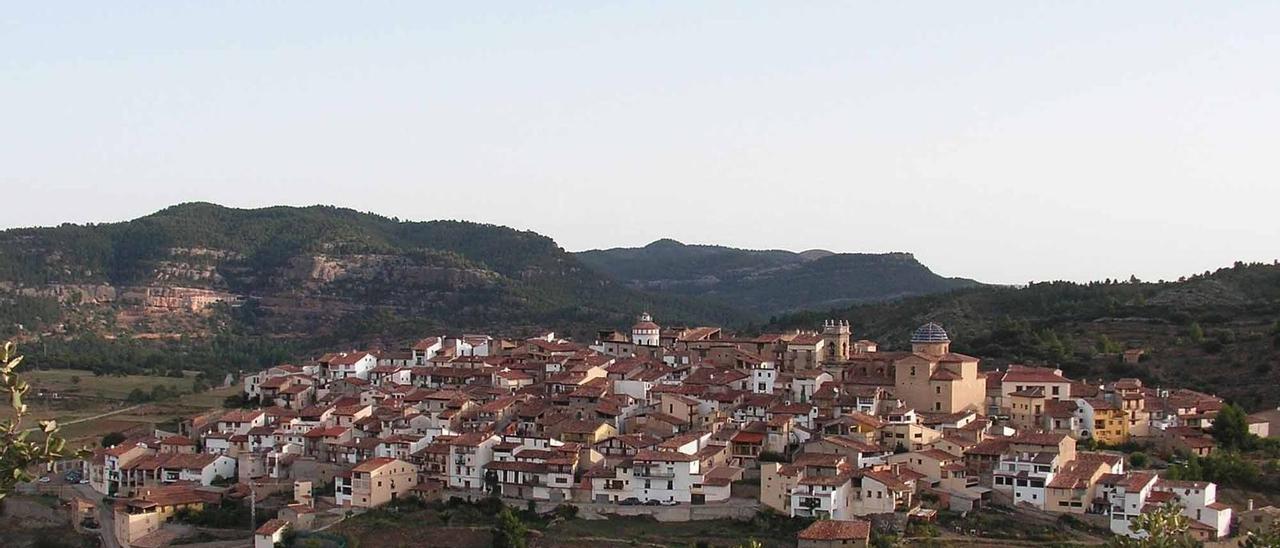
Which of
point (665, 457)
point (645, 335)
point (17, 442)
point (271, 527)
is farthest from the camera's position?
point (645, 335)

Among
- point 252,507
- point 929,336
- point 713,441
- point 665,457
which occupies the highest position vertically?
point 929,336

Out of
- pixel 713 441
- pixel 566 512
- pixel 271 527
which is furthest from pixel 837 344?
pixel 271 527

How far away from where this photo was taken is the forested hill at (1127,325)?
4978cm

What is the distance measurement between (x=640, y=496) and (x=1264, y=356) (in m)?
28.1

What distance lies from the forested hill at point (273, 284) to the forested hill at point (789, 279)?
1453 inches

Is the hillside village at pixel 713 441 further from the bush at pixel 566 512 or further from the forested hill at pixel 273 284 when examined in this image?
the forested hill at pixel 273 284

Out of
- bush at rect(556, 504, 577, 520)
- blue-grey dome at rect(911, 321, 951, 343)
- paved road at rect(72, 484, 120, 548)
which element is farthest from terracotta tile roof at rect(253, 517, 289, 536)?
blue-grey dome at rect(911, 321, 951, 343)

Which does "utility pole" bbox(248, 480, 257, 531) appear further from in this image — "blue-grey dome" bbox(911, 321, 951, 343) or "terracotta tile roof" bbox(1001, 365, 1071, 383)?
"terracotta tile roof" bbox(1001, 365, 1071, 383)

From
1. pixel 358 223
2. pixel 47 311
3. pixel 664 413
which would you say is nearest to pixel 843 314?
pixel 664 413

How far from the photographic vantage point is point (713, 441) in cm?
3622

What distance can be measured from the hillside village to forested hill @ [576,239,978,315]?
89.7 m

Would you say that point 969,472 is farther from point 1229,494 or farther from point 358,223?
point 358,223

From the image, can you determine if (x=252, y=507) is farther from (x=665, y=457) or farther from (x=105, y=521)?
(x=665, y=457)

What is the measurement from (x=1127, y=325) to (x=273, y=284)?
217 ft
